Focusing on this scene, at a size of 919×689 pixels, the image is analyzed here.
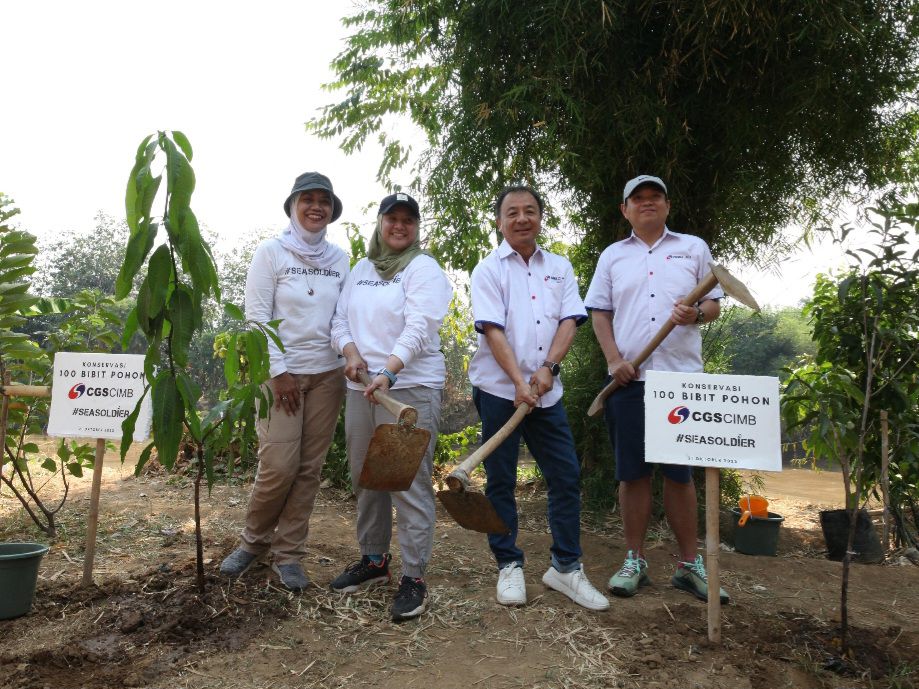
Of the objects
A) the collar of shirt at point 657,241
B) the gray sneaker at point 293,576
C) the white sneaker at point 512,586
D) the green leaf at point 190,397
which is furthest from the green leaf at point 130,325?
the collar of shirt at point 657,241

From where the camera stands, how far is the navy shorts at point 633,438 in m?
2.86

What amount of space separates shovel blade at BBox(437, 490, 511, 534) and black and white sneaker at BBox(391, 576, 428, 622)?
315 millimetres

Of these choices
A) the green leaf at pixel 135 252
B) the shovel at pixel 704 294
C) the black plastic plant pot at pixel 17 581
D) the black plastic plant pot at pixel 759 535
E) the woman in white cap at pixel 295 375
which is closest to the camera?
the green leaf at pixel 135 252

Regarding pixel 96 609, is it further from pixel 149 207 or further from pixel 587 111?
pixel 587 111

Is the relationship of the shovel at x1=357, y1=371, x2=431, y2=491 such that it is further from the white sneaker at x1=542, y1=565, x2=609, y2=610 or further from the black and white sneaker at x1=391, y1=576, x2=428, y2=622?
the white sneaker at x1=542, y1=565, x2=609, y2=610

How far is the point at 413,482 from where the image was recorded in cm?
268

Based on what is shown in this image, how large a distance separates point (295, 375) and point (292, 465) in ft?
1.23

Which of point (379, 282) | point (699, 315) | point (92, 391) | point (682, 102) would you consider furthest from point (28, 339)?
point (682, 102)

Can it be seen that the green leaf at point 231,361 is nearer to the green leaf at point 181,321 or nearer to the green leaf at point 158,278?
the green leaf at point 181,321

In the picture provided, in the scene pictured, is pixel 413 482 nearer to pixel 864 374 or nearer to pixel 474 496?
pixel 474 496

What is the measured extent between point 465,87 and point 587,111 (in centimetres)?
88

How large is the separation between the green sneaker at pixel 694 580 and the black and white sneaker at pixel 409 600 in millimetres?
1096

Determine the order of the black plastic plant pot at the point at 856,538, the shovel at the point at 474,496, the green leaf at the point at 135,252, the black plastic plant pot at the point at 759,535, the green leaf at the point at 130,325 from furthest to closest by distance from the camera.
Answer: the black plastic plant pot at the point at 856,538 < the black plastic plant pot at the point at 759,535 < the shovel at the point at 474,496 < the green leaf at the point at 130,325 < the green leaf at the point at 135,252

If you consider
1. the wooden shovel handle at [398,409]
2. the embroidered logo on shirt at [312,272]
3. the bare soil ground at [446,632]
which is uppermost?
the embroidered logo on shirt at [312,272]
